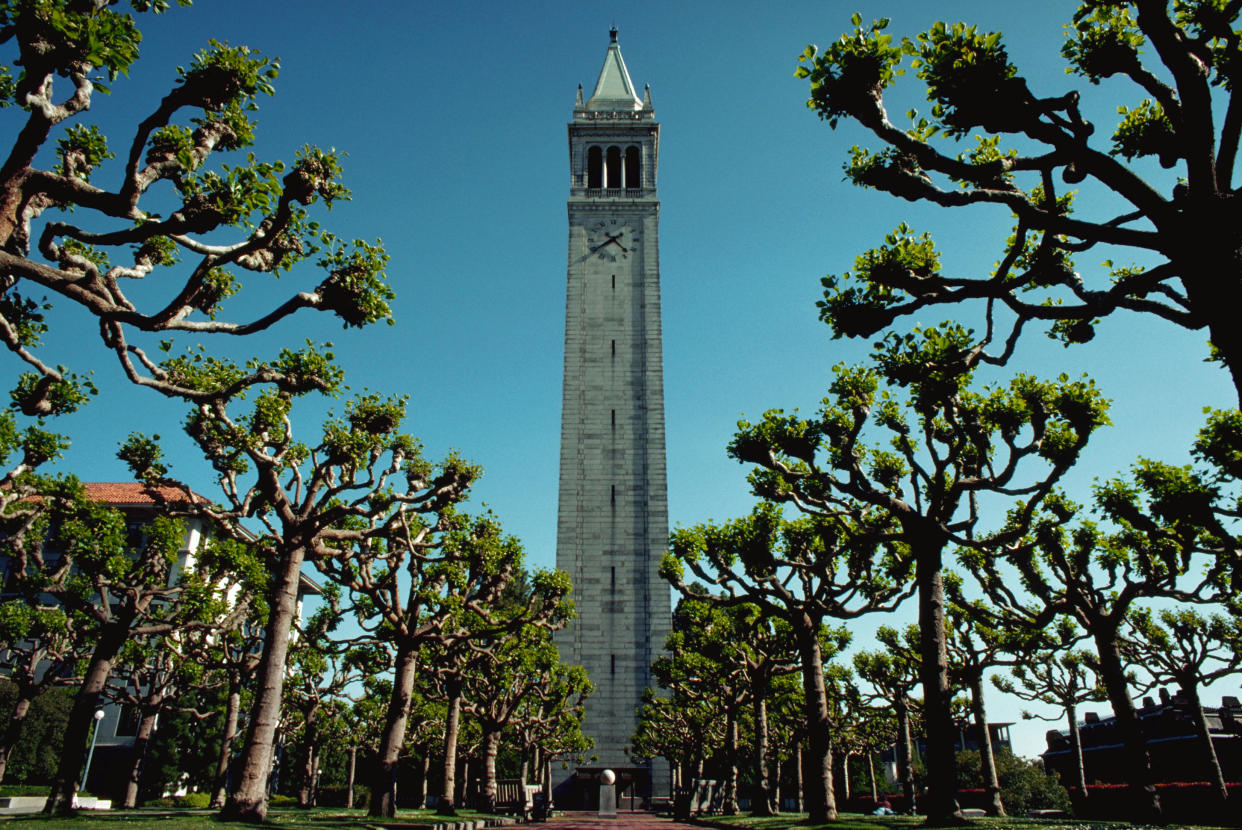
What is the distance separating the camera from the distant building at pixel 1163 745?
49.9 metres

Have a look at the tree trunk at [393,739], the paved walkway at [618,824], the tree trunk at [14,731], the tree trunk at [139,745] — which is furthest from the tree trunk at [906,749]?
the tree trunk at [14,731]

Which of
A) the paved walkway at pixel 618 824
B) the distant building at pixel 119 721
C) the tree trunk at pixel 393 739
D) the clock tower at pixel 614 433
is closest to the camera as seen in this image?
the tree trunk at pixel 393 739

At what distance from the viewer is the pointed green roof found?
69625mm

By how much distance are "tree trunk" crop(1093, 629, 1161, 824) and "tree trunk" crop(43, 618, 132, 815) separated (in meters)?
27.3

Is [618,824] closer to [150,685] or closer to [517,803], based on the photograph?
[517,803]

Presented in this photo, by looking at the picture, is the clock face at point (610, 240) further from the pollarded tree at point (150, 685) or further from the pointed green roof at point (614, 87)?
the pollarded tree at point (150, 685)

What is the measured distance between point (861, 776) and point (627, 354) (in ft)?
181

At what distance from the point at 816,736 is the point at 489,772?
17.7 metres

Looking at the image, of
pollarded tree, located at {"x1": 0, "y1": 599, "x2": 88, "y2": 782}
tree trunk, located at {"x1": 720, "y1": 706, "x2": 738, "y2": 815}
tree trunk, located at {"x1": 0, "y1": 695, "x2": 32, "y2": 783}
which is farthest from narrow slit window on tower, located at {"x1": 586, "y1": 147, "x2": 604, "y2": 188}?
tree trunk, located at {"x1": 0, "y1": 695, "x2": 32, "y2": 783}

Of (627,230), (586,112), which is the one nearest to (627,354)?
(627,230)

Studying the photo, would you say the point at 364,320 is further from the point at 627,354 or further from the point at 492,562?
the point at 627,354

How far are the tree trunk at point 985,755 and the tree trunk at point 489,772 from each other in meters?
18.9

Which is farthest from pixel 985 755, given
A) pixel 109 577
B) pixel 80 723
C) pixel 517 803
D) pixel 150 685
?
pixel 150 685

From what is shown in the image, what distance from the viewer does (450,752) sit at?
27.6 m
